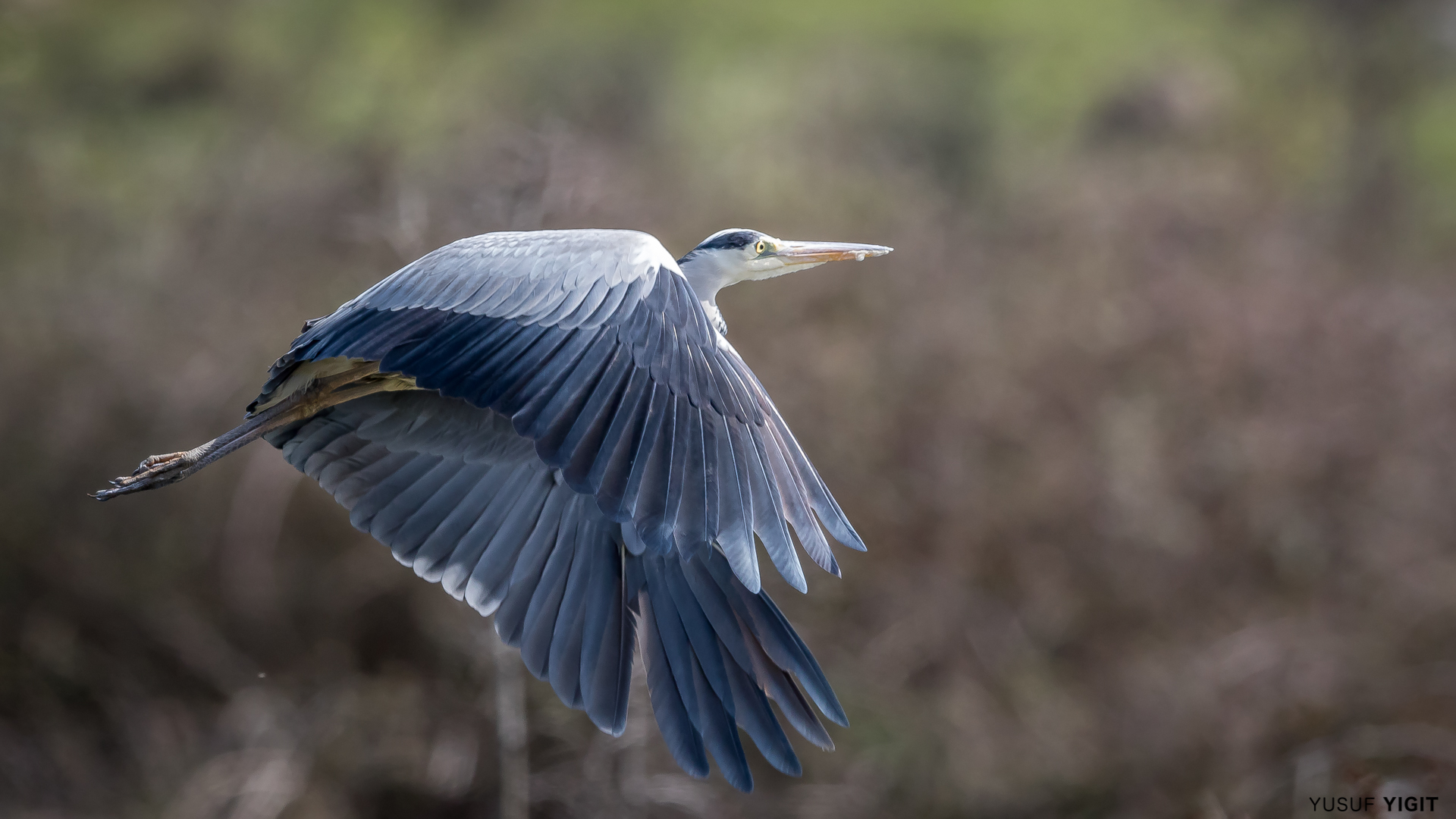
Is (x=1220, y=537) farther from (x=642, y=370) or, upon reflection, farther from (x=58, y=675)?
(x=58, y=675)

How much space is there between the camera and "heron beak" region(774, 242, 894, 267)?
14.3ft

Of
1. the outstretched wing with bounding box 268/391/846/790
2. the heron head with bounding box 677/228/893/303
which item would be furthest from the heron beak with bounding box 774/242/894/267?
the outstretched wing with bounding box 268/391/846/790

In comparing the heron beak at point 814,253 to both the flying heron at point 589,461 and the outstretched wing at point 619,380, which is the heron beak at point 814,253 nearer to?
the flying heron at point 589,461

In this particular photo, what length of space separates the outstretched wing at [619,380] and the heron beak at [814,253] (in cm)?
94

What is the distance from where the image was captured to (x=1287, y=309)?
370 inches

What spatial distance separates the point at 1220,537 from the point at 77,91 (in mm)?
10541

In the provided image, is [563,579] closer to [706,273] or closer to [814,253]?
[706,273]

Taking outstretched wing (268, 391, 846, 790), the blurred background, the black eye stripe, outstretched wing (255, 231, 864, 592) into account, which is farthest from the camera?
the blurred background

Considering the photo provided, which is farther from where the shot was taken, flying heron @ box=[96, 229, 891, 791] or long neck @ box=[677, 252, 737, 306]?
long neck @ box=[677, 252, 737, 306]

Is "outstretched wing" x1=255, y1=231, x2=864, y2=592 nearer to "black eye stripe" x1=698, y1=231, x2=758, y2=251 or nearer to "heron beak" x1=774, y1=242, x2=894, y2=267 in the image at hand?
"black eye stripe" x1=698, y1=231, x2=758, y2=251

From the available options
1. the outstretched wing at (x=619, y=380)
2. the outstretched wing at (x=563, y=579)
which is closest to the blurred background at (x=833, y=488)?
the outstretched wing at (x=563, y=579)

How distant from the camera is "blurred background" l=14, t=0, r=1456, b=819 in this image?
250 inches

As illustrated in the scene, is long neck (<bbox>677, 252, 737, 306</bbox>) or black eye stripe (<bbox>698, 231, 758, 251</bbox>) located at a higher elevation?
black eye stripe (<bbox>698, 231, 758, 251</bbox>)

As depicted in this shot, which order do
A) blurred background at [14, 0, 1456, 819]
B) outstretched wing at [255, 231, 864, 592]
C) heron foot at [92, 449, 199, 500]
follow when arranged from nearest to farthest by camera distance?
outstretched wing at [255, 231, 864, 592] → heron foot at [92, 449, 199, 500] → blurred background at [14, 0, 1456, 819]
